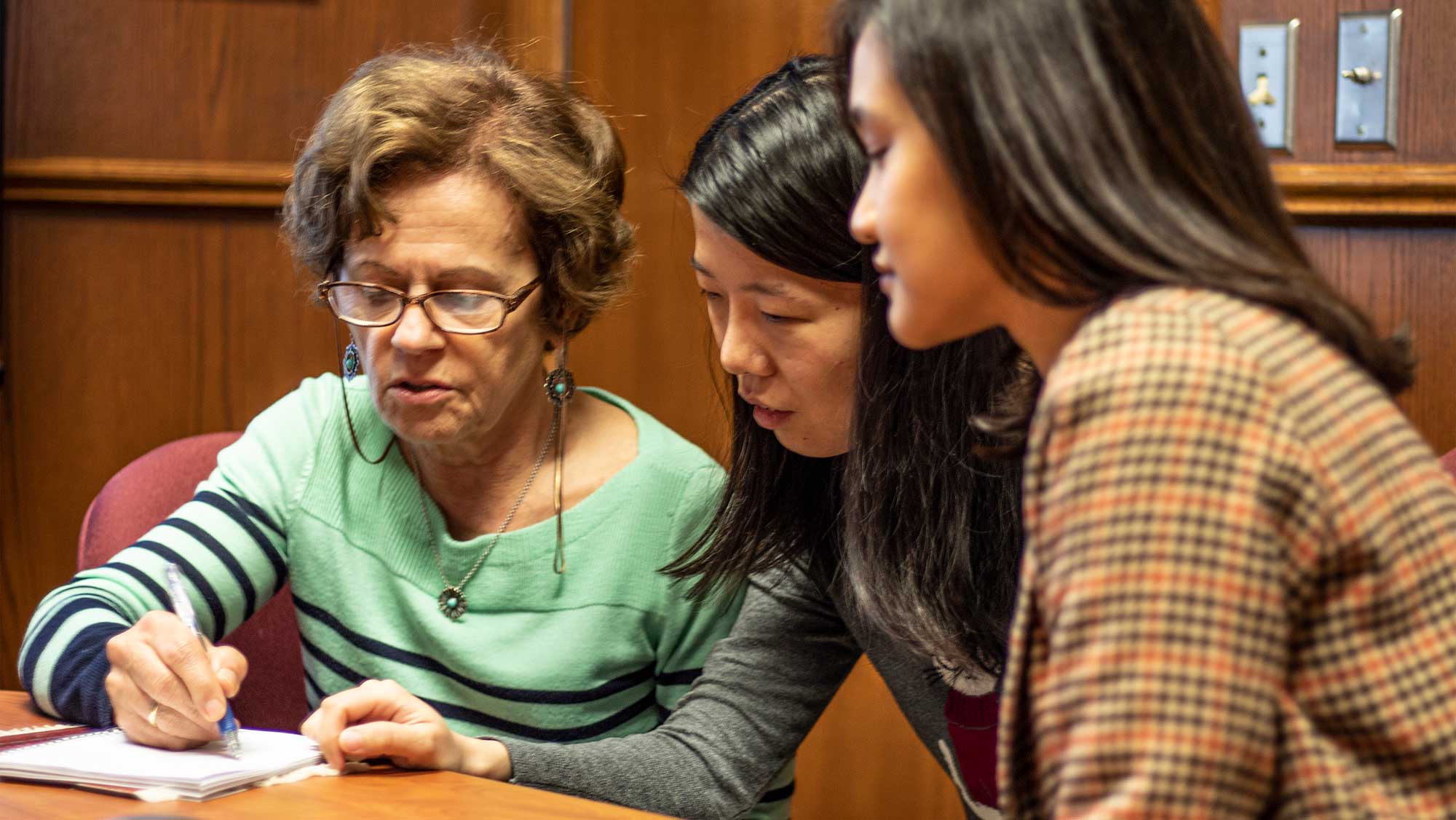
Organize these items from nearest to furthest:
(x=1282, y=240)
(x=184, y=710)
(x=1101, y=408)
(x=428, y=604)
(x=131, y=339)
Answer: (x=1101, y=408), (x=1282, y=240), (x=184, y=710), (x=428, y=604), (x=131, y=339)

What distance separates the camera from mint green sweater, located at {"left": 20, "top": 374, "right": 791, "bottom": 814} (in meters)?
1.41

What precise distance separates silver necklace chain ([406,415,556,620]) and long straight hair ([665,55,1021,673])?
0.47 meters

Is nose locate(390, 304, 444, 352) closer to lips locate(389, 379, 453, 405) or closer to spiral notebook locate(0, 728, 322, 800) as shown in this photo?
lips locate(389, 379, 453, 405)

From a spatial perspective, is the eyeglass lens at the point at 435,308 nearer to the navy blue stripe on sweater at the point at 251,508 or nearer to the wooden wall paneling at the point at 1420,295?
the navy blue stripe on sweater at the point at 251,508

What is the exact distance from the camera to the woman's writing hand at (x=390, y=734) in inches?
40.5

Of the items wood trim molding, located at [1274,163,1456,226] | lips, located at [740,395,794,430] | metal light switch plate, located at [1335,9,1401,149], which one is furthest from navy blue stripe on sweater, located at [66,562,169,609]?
metal light switch plate, located at [1335,9,1401,149]

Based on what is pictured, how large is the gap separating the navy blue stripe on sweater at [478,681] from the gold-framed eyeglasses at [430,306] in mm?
350

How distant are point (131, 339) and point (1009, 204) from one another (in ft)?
6.09

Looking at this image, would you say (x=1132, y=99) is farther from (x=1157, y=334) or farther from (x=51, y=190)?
(x=51, y=190)

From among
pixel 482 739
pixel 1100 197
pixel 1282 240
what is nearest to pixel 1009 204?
pixel 1100 197

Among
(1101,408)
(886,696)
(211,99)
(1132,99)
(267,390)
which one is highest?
(211,99)

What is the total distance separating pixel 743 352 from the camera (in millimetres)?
1189

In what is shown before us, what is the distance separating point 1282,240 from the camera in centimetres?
70

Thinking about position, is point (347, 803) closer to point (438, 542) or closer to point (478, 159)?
point (438, 542)
